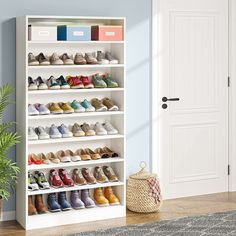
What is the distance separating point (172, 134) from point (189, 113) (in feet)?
0.88

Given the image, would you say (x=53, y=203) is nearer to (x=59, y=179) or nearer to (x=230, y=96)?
(x=59, y=179)

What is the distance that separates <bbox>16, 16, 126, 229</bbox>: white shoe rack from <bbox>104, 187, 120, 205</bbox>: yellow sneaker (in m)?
0.04

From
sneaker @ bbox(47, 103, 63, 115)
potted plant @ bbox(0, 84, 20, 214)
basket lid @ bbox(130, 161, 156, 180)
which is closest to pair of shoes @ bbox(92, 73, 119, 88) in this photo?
sneaker @ bbox(47, 103, 63, 115)

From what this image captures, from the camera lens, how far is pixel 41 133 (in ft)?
16.2

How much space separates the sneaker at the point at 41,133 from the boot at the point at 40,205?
1.60 feet

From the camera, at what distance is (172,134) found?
19.0ft

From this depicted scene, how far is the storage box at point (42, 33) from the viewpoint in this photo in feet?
15.6

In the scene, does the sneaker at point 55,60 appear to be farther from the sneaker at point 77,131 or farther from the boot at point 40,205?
the boot at point 40,205

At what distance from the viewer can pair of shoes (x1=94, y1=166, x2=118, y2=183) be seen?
518 cm

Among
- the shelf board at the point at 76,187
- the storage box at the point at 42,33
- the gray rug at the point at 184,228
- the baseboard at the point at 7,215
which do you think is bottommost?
the gray rug at the point at 184,228

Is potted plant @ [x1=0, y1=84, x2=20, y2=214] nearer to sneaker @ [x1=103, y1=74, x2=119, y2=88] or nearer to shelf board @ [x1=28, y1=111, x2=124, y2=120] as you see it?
shelf board @ [x1=28, y1=111, x2=124, y2=120]

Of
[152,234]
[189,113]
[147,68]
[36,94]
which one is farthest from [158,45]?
[152,234]

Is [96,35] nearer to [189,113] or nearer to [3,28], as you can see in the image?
[3,28]

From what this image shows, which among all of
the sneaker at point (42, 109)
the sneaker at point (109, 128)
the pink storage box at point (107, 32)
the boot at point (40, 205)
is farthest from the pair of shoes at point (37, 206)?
the pink storage box at point (107, 32)
